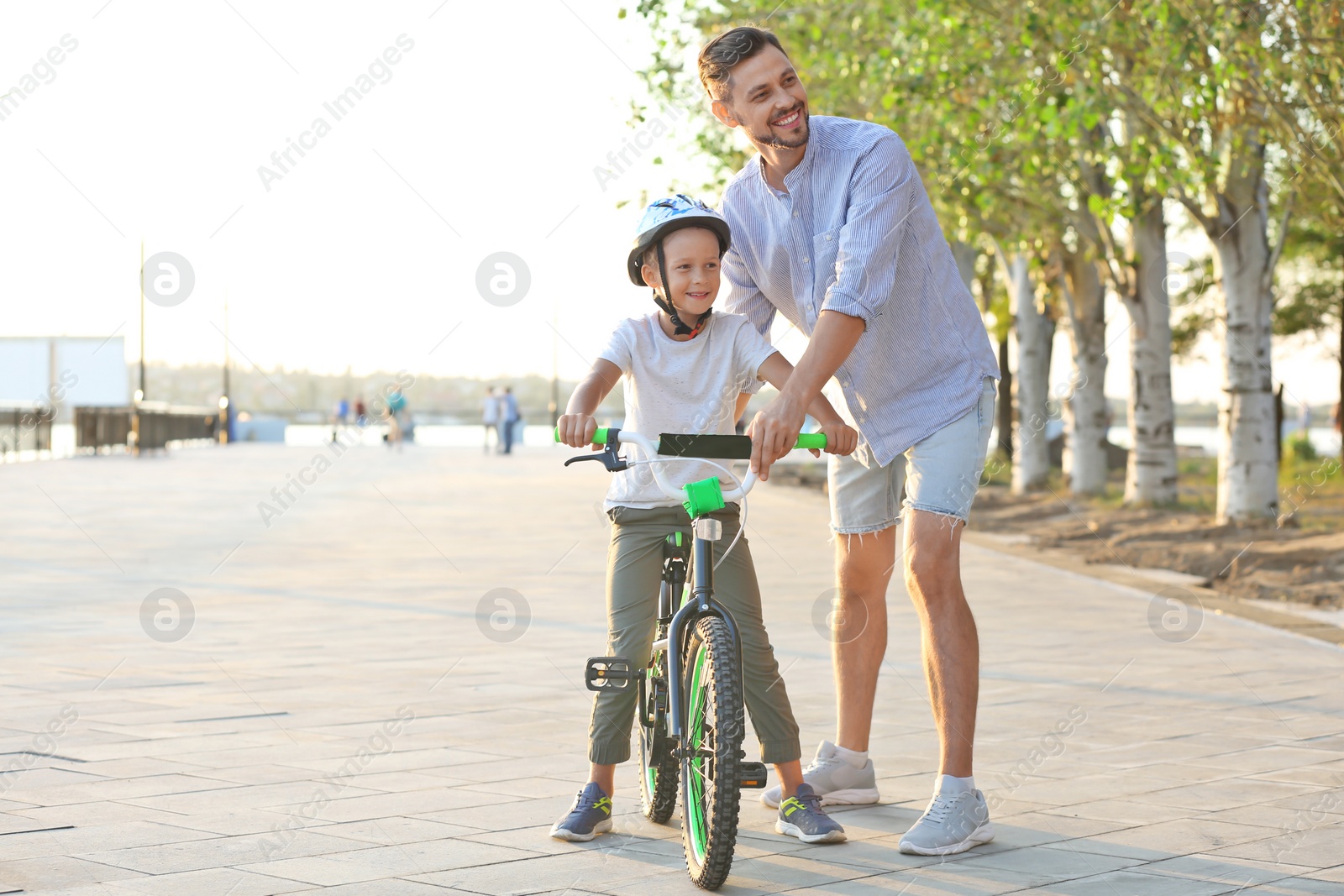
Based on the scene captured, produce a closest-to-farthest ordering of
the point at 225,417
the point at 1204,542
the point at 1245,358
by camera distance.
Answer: the point at 1204,542 → the point at 1245,358 → the point at 225,417

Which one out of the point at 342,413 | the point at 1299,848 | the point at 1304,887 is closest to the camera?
the point at 1304,887

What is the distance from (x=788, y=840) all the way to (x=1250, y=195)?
12369 millimetres

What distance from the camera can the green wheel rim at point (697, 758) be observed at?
12.8 ft

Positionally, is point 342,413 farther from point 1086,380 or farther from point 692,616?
point 692,616

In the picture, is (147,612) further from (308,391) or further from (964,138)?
(308,391)

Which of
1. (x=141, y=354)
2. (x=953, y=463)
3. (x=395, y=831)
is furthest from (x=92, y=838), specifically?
(x=141, y=354)

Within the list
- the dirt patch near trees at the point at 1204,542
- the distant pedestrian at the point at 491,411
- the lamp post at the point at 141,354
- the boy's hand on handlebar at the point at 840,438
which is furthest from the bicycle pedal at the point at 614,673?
the distant pedestrian at the point at 491,411

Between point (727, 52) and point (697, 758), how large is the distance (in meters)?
1.82

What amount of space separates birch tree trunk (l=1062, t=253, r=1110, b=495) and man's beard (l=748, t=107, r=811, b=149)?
679 inches

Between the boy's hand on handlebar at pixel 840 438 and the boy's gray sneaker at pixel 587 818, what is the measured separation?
1126mm

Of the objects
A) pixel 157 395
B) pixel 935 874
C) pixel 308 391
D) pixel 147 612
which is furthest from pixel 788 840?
pixel 308 391

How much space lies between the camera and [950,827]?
4211mm

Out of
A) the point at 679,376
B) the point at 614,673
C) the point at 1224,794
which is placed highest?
the point at 679,376

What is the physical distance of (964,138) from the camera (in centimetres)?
1526
